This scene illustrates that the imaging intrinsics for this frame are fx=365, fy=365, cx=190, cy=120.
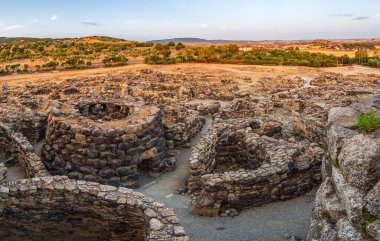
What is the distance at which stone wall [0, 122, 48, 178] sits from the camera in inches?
495

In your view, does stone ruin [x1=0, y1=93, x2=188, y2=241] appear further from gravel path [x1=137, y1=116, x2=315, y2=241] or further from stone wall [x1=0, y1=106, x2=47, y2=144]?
stone wall [x1=0, y1=106, x2=47, y2=144]

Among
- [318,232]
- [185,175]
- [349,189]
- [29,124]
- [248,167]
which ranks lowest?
[185,175]

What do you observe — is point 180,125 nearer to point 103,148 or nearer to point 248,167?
point 248,167

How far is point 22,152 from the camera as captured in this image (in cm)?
1352

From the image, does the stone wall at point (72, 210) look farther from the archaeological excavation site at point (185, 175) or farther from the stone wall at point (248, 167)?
the stone wall at point (248, 167)

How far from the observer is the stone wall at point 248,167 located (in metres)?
10.9

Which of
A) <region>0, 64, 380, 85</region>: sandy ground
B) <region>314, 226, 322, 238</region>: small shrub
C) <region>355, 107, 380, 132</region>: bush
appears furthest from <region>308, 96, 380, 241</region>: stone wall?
<region>0, 64, 380, 85</region>: sandy ground

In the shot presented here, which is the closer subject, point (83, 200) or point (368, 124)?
point (368, 124)

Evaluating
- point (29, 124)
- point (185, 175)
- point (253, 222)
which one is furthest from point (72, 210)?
point (29, 124)

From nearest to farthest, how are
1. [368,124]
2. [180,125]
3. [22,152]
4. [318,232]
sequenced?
[318,232] < [368,124] < [22,152] < [180,125]

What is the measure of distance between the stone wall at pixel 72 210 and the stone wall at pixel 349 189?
337 centimetres

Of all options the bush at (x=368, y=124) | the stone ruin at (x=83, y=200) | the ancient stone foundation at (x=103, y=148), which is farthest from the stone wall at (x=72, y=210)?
the bush at (x=368, y=124)

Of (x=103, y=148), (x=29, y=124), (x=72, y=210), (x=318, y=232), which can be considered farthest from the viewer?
(x=29, y=124)

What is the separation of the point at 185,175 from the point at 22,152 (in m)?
6.14
